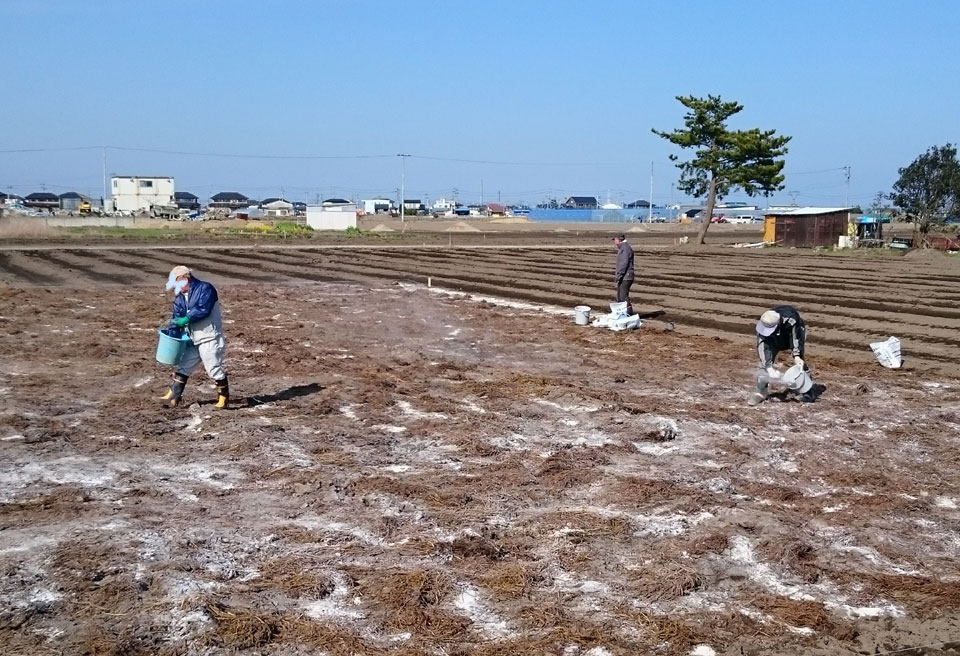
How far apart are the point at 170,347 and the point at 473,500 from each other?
394 cm

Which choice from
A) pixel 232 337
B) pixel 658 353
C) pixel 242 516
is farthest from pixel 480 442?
pixel 232 337

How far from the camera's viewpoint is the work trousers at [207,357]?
30.3 ft

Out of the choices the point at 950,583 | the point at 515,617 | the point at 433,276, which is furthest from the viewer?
the point at 433,276

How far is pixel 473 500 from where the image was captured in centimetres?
694

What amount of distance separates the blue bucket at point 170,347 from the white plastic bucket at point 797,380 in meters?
6.33

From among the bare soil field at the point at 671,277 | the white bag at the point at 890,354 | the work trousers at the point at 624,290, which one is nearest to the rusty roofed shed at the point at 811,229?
the bare soil field at the point at 671,277

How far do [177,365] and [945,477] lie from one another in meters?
7.27

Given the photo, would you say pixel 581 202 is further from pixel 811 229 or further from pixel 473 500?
pixel 473 500

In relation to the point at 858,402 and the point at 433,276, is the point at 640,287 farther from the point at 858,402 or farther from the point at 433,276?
the point at 858,402

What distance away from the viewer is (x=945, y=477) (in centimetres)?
775

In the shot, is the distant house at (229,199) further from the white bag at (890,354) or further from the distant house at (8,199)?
the white bag at (890,354)

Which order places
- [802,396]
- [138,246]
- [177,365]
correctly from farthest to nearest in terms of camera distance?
[138,246] < [802,396] < [177,365]

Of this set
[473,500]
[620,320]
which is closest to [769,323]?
[473,500]

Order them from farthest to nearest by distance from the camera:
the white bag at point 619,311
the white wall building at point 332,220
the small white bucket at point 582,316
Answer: the white wall building at point 332,220 < the small white bucket at point 582,316 < the white bag at point 619,311
